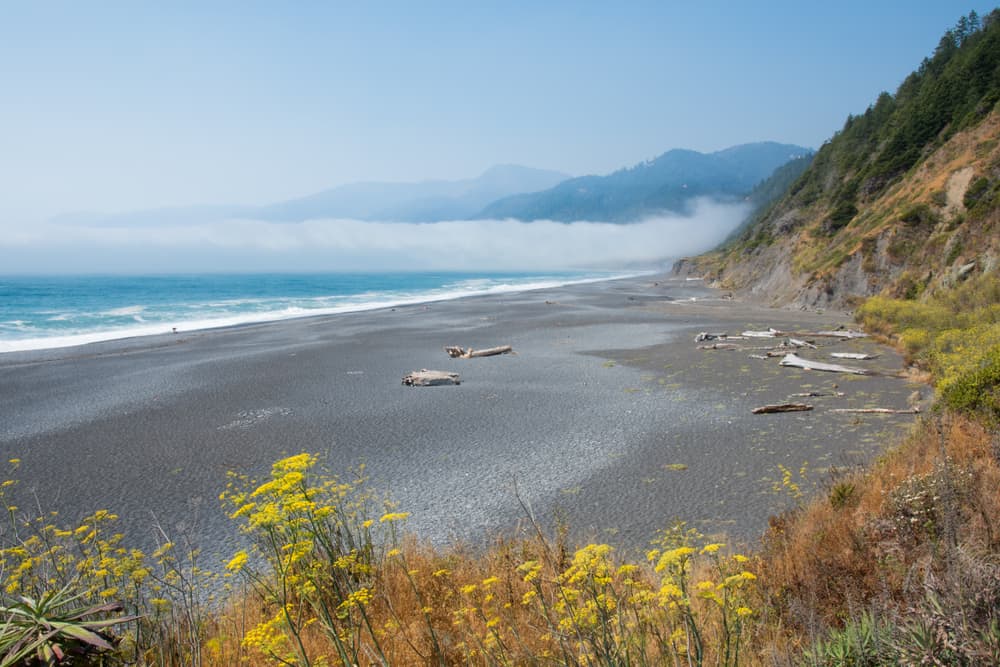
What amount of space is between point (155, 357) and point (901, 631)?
28.7m

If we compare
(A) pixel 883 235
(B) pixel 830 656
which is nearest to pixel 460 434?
(B) pixel 830 656

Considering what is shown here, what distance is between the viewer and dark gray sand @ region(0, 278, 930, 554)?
29.2 feet

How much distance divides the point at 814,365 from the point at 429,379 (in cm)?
1183

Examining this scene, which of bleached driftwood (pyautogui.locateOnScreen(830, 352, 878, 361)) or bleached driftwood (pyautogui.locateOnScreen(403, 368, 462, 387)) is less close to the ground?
bleached driftwood (pyautogui.locateOnScreen(830, 352, 878, 361))

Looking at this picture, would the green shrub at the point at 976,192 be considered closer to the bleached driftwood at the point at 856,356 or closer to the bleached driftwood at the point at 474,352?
the bleached driftwood at the point at 856,356

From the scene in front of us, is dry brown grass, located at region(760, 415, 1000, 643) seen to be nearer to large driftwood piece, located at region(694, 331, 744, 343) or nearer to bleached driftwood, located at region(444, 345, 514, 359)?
bleached driftwood, located at region(444, 345, 514, 359)

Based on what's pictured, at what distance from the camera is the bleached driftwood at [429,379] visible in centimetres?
1795

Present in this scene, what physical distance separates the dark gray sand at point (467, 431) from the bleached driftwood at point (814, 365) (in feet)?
2.32

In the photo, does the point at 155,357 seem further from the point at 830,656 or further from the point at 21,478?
the point at 830,656

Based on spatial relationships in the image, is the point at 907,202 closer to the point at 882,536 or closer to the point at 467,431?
the point at 467,431

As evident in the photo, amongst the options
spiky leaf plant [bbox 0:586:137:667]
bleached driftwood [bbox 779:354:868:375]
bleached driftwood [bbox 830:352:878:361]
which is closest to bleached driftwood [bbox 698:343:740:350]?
bleached driftwood [bbox 779:354:868:375]

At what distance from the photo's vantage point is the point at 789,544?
575 cm

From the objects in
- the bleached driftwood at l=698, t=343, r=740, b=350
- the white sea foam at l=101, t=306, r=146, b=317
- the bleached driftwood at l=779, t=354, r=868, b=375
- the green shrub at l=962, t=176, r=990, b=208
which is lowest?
A: the bleached driftwood at l=779, t=354, r=868, b=375

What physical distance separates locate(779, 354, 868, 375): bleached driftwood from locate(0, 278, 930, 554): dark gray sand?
706 millimetres
